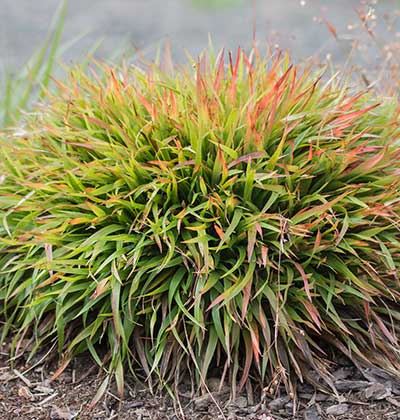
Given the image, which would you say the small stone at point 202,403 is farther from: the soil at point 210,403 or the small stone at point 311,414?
the small stone at point 311,414

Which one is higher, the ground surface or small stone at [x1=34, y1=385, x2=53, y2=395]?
the ground surface

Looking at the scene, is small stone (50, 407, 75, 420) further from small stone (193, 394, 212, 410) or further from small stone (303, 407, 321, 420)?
small stone (303, 407, 321, 420)

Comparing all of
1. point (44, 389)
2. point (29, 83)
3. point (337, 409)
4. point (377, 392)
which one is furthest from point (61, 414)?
point (29, 83)

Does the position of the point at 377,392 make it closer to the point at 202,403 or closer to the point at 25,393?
the point at 202,403

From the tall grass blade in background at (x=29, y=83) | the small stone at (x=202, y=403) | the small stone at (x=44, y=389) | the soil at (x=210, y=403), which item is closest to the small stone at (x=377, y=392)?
the soil at (x=210, y=403)

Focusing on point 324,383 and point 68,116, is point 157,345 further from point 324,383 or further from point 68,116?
point 68,116

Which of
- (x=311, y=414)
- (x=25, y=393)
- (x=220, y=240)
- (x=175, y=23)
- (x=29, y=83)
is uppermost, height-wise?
(x=175, y=23)

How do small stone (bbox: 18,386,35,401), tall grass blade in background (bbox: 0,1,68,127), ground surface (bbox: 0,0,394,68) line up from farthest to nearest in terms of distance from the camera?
ground surface (bbox: 0,0,394,68), tall grass blade in background (bbox: 0,1,68,127), small stone (bbox: 18,386,35,401)

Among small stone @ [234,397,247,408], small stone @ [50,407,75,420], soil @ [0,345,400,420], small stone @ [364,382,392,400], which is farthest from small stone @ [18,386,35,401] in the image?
small stone @ [364,382,392,400]
